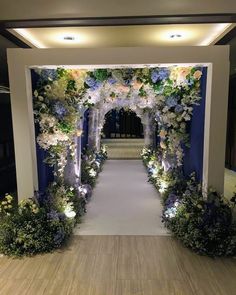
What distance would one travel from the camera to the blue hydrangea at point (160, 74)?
13.2 feet

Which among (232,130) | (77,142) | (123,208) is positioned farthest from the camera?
(232,130)

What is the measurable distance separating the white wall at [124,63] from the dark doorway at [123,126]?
13515mm

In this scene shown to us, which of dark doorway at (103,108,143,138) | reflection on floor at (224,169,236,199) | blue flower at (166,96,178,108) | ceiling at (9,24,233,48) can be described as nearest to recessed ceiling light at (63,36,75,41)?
ceiling at (9,24,233,48)

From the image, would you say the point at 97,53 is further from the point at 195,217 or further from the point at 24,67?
the point at 195,217

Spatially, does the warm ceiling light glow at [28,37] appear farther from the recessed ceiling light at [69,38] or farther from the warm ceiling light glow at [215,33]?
the warm ceiling light glow at [215,33]

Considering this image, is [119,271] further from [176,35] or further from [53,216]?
[176,35]

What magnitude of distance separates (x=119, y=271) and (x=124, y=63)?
2.50 meters

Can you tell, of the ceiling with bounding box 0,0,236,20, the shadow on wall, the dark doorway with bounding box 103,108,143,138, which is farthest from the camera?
the dark doorway with bounding box 103,108,143,138

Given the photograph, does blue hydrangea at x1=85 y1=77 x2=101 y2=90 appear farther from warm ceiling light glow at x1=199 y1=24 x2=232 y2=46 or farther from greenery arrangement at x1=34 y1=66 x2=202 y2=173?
warm ceiling light glow at x1=199 y1=24 x2=232 y2=46

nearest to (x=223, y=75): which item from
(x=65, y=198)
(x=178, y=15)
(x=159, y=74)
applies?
(x=159, y=74)

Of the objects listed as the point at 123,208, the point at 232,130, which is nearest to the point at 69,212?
the point at 123,208

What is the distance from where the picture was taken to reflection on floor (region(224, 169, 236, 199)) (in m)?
6.33

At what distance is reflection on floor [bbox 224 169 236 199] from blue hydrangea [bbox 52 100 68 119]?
4081 millimetres

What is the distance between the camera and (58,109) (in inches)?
157
